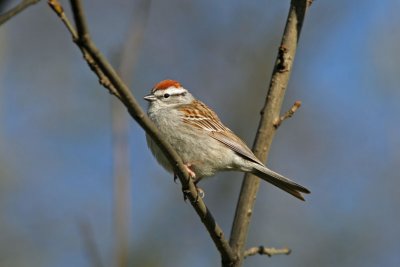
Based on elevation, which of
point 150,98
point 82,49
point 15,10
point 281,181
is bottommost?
point 281,181

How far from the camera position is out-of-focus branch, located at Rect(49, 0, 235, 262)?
2344 millimetres

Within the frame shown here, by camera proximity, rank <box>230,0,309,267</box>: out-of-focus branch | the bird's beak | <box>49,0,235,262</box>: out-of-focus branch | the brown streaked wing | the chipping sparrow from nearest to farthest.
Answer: <box>49,0,235,262</box>: out-of-focus branch
<box>230,0,309,267</box>: out-of-focus branch
the chipping sparrow
the brown streaked wing
the bird's beak

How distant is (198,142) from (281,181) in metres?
0.74

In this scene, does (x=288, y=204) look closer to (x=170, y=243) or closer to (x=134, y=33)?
(x=170, y=243)

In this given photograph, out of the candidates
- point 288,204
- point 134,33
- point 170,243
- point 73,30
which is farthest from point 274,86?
point 288,204

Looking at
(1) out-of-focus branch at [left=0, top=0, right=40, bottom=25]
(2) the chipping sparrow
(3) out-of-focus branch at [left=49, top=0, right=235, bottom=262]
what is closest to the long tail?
(2) the chipping sparrow

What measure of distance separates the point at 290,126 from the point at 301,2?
588cm

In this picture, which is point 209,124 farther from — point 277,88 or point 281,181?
point 277,88

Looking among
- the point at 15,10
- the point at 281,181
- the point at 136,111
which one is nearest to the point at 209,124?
the point at 281,181

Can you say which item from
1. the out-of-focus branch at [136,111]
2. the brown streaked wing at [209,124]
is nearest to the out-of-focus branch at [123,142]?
the out-of-focus branch at [136,111]

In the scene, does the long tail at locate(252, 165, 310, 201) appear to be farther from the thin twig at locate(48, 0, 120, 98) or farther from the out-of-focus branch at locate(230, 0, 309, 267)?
the thin twig at locate(48, 0, 120, 98)

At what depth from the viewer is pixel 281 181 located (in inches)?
182

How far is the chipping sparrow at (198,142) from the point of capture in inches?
183

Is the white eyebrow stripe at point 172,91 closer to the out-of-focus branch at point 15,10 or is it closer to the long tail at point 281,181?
the long tail at point 281,181
